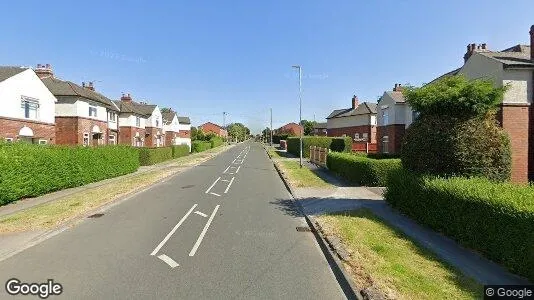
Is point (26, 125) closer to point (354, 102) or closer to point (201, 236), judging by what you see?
point (201, 236)

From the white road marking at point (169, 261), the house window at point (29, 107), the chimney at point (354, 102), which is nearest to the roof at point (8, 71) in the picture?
the house window at point (29, 107)

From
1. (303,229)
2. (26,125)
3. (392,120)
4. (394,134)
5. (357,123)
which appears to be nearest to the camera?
(303,229)

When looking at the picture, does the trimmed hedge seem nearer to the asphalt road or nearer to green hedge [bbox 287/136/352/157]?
green hedge [bbox 287/136/352/157]

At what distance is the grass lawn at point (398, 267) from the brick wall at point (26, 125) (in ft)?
70.7

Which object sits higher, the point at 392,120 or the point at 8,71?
the point at 8,71

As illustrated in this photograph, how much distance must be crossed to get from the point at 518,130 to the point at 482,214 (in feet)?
38.5

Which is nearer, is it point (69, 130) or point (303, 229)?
point (303, 229)

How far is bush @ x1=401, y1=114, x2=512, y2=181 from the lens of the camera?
31.5 feet

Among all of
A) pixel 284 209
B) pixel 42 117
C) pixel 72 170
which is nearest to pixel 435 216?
pixel 284 209

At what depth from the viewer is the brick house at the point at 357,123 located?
48.3m

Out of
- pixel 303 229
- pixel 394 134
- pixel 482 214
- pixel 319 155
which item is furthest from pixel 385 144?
pixel 482 214

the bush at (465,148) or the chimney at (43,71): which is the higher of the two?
the chimney at (43,71)

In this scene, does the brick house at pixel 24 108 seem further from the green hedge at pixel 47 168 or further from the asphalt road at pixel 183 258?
the asphalt road at pixel 183 258

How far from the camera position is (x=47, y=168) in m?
15.4
